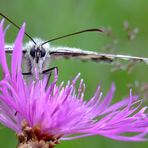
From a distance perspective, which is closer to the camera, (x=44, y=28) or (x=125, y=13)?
(x=44, y=28)

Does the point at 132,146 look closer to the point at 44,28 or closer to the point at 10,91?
the point at 44,28

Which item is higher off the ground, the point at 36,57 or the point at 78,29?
the point at 78,29

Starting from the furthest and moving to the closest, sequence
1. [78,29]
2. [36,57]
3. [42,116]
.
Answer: [78,29] → [36,57] → [42,116]

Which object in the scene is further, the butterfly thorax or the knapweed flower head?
the butterfly thorax

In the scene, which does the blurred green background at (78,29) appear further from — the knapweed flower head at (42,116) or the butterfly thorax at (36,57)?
the knapweed flower head at (42,116)

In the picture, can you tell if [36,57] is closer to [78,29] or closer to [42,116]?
[42,116]

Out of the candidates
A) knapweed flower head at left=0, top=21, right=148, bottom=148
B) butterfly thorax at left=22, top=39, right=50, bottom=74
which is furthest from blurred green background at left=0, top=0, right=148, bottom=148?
knapweed flower head at left=0, top=21, right=148, bottom=148

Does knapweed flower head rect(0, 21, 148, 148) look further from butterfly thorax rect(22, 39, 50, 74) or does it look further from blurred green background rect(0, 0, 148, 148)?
blurred green background rect(0, 0, 148, 148)

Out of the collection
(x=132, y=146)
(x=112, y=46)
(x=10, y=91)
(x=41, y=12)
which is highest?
(x=41, y=12)

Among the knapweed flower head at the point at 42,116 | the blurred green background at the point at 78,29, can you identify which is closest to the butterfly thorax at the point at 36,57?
the knapweed flower head at the point at 42,116

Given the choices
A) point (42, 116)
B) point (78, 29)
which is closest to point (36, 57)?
point (42, 116)

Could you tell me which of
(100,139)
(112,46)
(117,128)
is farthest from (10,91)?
(100,139)
